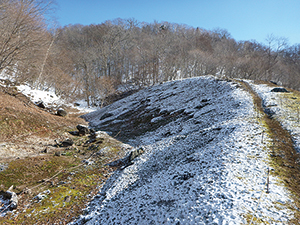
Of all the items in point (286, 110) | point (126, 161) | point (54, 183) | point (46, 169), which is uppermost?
point (286, 110)

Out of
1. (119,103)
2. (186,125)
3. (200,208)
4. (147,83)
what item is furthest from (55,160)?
(147,83)

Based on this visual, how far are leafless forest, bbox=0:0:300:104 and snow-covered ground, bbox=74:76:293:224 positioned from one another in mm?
17285

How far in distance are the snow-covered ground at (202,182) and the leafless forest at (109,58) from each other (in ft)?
56.7

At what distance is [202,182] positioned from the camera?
763 centimetres

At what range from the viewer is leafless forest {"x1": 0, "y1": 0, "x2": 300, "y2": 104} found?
15.6 meters

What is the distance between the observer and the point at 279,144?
10547mm

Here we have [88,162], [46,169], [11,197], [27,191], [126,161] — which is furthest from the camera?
[126,161]

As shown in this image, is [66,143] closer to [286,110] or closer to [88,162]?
[88,162]

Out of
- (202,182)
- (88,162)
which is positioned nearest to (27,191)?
(88,162)

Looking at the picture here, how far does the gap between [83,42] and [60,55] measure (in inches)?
955

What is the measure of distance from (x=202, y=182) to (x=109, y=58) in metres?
69.0

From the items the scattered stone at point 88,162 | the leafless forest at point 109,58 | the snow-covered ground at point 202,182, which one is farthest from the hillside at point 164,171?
the leafless forest at point 109,58

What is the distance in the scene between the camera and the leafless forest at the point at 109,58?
15586 millimetres

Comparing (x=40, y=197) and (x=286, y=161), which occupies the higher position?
(x=286, y=161)
